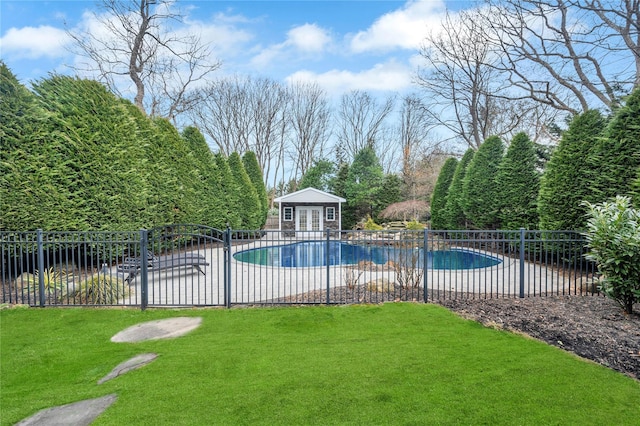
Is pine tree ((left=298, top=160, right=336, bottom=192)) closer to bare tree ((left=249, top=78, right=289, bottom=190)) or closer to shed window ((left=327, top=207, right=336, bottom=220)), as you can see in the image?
shed window ((left=327, top=207, right=336, bottom=220))

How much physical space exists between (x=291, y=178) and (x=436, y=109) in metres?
14.0

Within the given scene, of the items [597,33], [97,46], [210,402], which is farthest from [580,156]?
Answer: [97,46]

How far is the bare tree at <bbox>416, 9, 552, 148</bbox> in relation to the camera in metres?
17.0

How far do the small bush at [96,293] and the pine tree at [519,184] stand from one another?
40.6ft

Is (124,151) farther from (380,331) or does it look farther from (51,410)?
(380,331)

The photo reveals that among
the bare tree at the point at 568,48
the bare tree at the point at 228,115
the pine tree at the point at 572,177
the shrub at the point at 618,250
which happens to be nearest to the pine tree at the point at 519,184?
the pine tree at the point at 572,177

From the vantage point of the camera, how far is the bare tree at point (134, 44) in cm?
1528

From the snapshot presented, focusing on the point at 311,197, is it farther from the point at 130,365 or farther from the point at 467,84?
the point at 130,365

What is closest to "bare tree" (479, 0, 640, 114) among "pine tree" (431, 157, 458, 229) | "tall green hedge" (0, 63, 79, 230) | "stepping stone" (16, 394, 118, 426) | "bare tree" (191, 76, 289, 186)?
"pine tree" (431, 157, 458, 229)

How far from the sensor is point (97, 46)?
15500 mm

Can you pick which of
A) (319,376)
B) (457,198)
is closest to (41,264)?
(319,376)

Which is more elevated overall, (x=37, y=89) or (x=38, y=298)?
(x=37, y=89)

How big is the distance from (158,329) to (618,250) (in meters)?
6.79

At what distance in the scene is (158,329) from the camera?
15.2 ft
